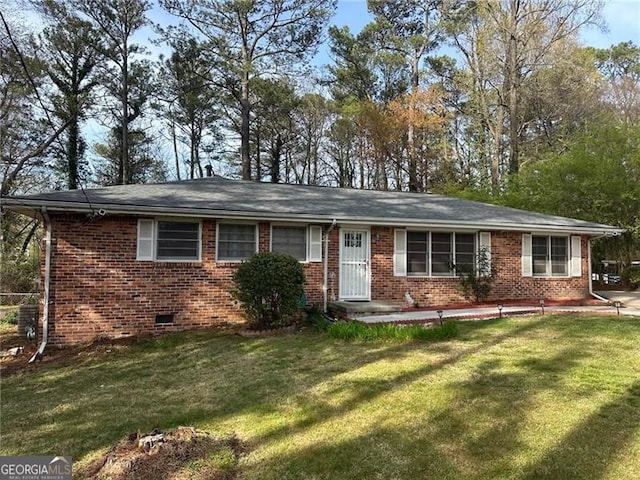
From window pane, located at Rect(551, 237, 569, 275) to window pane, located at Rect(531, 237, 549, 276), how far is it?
9.1 inches

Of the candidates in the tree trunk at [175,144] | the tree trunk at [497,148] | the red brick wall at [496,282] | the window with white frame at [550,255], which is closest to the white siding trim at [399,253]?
the red brick wall at [496,282]

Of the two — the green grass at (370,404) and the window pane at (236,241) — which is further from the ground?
the window pane at (236,241)

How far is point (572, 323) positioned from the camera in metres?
8.84

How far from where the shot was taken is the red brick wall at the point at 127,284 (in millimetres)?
8445

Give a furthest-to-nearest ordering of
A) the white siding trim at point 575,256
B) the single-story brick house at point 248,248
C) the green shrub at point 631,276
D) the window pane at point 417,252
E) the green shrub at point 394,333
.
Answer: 1. the green shrub at point 631,276
2. the white siding trim at point 575,256
3. the window pane at point 417,252
4. the single-story brick house at point 248,248
5. the green shrub at point 394,333

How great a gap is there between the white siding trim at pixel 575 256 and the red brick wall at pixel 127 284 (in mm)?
6836

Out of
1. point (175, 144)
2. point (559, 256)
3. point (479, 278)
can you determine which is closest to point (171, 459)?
point (479, 278)

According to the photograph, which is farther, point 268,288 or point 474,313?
point 474,313

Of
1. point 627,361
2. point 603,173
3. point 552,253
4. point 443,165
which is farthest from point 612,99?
point 627,361

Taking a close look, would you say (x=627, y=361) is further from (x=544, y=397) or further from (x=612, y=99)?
(x=612, y=99)

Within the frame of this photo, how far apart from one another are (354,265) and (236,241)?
2.82m

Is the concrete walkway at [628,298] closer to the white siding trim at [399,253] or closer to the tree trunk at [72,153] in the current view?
the white siding trim at [399,253]

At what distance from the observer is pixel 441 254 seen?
11469 mm

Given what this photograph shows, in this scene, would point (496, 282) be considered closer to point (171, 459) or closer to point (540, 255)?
point (540, 255)
